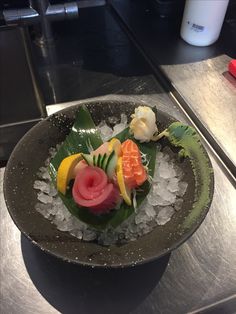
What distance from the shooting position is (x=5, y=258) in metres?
0.73

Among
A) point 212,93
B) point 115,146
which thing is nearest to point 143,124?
point 115,146

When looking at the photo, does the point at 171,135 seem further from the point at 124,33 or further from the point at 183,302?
the point at 124,33

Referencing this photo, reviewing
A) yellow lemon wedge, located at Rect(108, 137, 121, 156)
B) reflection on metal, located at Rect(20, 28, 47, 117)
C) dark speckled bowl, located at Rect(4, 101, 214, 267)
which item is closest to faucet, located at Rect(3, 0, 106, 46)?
reflection on metal, located at Rect(20, 28, 47, 117)

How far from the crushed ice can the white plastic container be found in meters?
0.64

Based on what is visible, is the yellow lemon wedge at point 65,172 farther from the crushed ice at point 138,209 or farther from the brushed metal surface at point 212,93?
the brushed metal surface at point 212,93

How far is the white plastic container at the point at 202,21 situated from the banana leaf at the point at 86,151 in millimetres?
624

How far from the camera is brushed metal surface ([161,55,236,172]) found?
0.98 meters

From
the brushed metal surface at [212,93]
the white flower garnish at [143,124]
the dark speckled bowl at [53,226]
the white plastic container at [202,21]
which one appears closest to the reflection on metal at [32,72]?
the dark speckled bowl at [53,226]

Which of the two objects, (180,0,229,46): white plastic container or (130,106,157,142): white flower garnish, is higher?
(130,106,157,142): white flower garnish

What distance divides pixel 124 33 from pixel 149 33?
99mm

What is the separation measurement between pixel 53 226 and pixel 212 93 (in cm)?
69

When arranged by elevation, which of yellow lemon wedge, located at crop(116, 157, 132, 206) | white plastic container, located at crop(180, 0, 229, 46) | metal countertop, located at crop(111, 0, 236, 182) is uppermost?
yellow lemon wedge, located at crop(116, 157, 132, 206)

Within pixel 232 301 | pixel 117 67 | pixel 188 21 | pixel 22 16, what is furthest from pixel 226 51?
pixel 232 301

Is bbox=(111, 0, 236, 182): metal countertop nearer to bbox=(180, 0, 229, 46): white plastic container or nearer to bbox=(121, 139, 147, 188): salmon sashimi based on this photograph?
bbox=(180, 0, 229, 46): white plastic container
